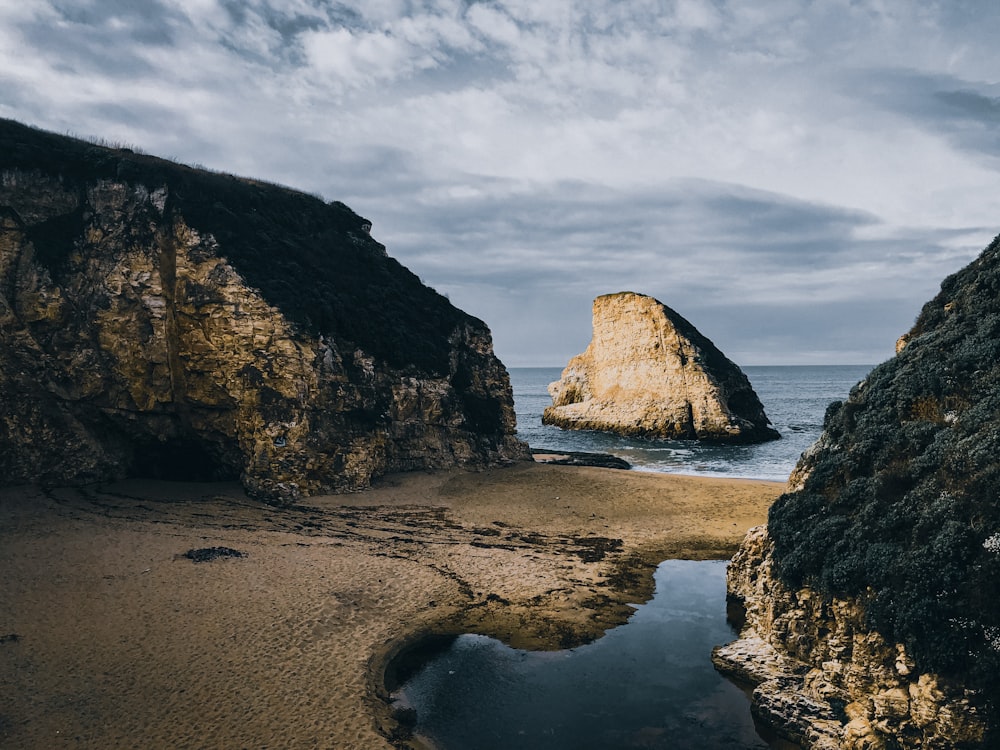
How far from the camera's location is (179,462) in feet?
90.2

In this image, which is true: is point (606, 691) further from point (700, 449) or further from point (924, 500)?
point (700, 449)

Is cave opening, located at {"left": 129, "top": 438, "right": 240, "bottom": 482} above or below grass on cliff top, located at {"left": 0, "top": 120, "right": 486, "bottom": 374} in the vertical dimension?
below

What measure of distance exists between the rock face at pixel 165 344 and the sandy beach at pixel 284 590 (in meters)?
1.80

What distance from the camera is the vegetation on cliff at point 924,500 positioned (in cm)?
818

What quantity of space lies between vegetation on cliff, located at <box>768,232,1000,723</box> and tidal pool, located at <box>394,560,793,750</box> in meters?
3.02

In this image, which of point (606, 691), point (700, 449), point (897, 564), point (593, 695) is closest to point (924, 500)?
point (897, 564)

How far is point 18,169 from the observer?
24312mm

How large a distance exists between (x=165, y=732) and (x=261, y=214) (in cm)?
2727

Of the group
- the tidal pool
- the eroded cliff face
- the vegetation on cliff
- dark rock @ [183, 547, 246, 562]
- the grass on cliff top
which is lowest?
the tidal pool

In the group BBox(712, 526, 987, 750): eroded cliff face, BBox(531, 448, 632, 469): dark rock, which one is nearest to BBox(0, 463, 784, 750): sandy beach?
BBox(712, 526, 987, 750): eroded cliff face

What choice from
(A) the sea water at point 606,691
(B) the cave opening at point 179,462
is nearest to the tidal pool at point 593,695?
→ (A) the sea water at point 606,691

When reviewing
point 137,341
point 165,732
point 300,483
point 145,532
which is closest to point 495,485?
point 300,483

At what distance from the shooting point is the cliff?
8.09m

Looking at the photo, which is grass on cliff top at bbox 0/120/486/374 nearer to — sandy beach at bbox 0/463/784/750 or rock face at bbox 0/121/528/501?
rock face at bbox 0/121/528/501
